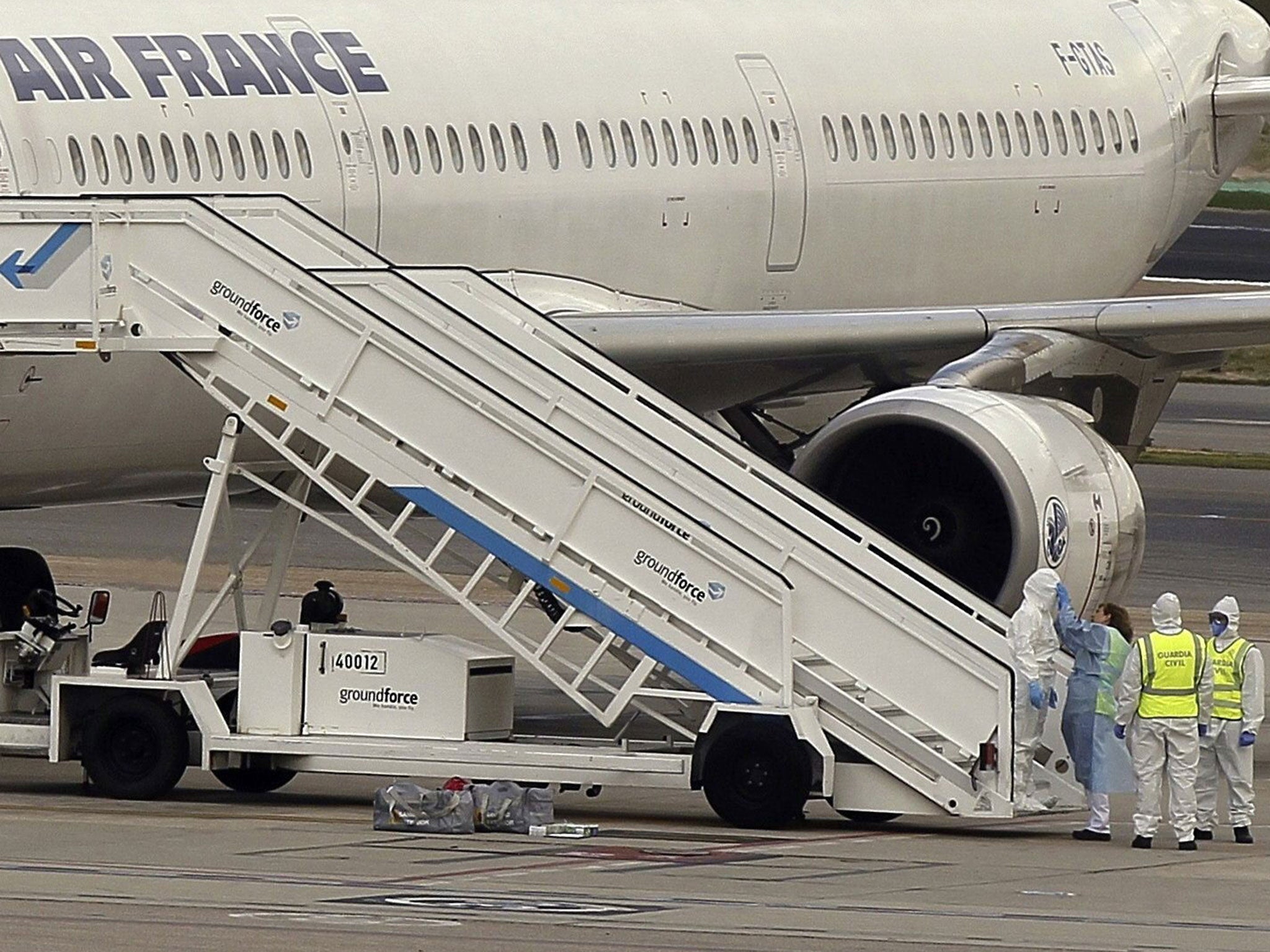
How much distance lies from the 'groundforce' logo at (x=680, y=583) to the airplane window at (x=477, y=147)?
505 cm

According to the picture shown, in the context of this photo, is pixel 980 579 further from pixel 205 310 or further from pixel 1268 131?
pixel 1268 131

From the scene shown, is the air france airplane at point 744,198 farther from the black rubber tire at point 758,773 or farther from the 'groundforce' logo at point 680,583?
the black rubber tire at point 758,773

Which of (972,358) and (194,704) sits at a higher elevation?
(972,358)

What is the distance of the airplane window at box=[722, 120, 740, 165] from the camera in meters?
25.9

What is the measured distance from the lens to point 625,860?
17234 millimetres

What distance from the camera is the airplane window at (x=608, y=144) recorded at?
24766 millimetres

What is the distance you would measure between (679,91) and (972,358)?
4559mm

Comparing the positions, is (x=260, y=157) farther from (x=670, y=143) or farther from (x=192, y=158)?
(x=670, y=143)

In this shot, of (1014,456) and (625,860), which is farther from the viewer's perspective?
(1014,456)

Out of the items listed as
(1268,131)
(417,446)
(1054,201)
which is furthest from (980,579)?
(1268,131)

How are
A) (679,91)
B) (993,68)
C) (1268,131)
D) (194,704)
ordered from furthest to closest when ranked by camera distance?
(1268,131) < (993,68) < (679,91) < (194,704)

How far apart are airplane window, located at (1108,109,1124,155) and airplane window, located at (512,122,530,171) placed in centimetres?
826

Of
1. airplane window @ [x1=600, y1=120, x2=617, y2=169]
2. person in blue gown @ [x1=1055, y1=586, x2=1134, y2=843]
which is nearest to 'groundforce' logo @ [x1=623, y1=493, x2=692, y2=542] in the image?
person in blue gown @ [x1=1055, y1=586, x2=1134, y2=843]

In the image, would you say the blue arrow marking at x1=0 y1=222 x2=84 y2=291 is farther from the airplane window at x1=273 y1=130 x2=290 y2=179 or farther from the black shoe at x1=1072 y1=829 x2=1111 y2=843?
the black shoe at x1=1072 y1=829 x2=1111 y2=843
